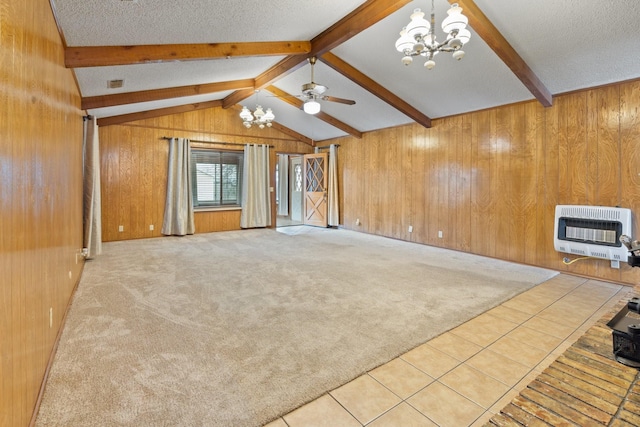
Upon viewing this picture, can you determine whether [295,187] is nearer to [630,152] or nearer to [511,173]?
[511,173]

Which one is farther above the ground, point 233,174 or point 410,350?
point 233,174

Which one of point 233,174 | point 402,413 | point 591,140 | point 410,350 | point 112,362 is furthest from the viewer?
point 233,174

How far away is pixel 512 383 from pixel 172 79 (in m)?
5.39

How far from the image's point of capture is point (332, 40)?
154 inches

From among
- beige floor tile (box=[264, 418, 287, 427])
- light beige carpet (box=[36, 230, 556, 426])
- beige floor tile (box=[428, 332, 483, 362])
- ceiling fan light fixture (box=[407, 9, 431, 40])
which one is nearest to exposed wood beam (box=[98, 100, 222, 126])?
light beige carpet (box=[36, 230, 556, 426])

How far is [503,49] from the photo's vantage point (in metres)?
3.57

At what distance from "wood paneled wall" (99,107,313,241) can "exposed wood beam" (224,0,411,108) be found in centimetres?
312

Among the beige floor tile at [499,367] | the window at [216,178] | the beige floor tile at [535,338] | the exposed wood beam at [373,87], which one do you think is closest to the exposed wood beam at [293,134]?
the window at [216,178]

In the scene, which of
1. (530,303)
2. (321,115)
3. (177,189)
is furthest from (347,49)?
(177,189)

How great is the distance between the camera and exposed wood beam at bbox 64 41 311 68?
303 cm

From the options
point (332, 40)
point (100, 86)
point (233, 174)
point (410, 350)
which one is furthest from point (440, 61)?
point (233, 174)

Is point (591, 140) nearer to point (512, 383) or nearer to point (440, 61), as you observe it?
point (440, 61)

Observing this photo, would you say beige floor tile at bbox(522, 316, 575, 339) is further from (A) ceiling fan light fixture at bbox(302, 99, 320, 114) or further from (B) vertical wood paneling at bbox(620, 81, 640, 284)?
(A) ceiling fan light fixture at bbox(302, 99, 320, 114)

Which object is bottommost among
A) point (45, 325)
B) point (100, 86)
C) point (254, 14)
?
point (45, 325)
